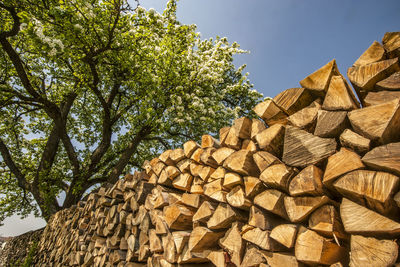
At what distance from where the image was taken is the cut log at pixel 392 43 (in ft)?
3.63

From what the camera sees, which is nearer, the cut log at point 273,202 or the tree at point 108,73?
the cut log at point 273,202

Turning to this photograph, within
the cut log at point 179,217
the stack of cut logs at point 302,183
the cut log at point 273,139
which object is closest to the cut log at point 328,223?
the stack of cut logs at point 302,183

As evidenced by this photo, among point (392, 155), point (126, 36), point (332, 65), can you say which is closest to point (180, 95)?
point (126, 36)

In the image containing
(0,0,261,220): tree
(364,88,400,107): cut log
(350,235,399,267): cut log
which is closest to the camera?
(350,235,399,267): cut log

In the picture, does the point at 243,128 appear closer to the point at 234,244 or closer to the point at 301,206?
the point at 301,206

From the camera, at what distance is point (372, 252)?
3.15 feet

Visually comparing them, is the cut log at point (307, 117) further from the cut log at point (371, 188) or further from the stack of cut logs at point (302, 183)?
the cut log at point (371, 188)

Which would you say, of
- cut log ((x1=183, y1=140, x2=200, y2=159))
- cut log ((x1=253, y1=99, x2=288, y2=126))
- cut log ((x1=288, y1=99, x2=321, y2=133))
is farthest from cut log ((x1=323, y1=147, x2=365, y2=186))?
cut log ((x1=183, y1=140, x2=200, y2=159))

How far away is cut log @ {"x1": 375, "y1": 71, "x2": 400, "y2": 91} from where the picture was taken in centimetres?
106

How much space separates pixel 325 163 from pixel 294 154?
172mm

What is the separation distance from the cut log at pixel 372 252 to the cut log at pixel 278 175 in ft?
1.37

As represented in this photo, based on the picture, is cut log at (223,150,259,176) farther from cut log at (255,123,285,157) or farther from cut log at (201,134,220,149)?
cut log at (201,134,220,149)

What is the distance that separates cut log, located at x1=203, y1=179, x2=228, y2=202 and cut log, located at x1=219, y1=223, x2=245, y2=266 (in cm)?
23

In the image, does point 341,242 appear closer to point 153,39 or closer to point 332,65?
point 332,65
